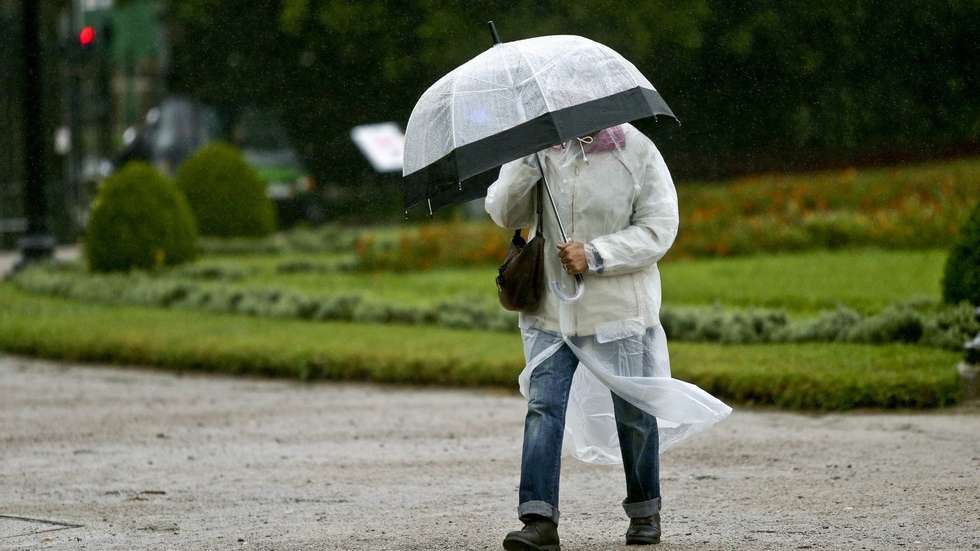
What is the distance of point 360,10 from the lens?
2783 cm

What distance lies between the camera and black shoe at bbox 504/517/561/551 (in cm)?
488

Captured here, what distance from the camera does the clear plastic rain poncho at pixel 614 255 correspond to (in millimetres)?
5074

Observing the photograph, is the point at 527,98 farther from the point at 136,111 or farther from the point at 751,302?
the point at 136,111

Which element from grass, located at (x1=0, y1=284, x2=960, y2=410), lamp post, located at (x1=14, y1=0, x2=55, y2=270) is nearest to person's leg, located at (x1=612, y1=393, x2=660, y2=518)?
grass, located at (x1=0, y1=284, x2=960, y2=410)

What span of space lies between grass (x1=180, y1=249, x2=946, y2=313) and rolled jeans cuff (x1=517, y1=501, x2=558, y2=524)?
6734mm

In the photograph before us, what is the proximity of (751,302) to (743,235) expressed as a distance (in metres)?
4.75

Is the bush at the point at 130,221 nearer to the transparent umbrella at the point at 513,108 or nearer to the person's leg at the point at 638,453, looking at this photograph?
the transparent umbrella at the point at 513,108

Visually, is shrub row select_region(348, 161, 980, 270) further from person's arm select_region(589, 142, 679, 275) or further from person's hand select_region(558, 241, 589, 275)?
person's hand select_region(558, 241, 589, 275)

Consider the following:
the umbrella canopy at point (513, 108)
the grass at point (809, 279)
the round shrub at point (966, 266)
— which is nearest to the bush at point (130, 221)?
the grass at point (809, 279)

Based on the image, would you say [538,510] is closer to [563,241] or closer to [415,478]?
[563,241]

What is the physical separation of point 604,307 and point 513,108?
0.71 metres

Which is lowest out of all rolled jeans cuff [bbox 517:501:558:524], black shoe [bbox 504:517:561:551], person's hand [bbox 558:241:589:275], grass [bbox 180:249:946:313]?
black shoe [bbox 504:517:561:551]

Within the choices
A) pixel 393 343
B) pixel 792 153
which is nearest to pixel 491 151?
pixel 393 343

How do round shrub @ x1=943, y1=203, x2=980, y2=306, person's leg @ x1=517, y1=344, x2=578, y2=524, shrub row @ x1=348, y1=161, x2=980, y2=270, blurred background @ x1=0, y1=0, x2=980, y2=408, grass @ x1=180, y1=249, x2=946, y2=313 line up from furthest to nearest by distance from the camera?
1. shrub row @ x1=348, y1=161, x2=980, y2=270
2. grass @ x1=180, y1=249, x2=946, y2=313
3. blurred background @ x1=0, y1=0, x2=980, y2=408
4. round shrub @ x1=943, y1=203, x2=980, y2=306
5. person's leg @ x1=517, y1=344, x2=578, y2=524
